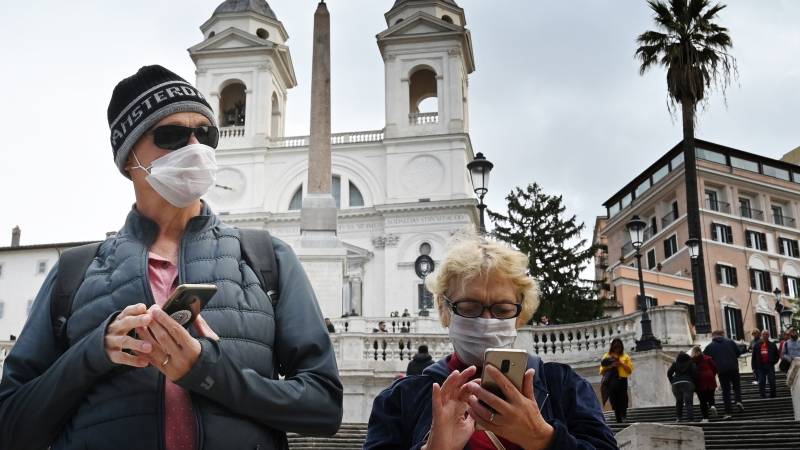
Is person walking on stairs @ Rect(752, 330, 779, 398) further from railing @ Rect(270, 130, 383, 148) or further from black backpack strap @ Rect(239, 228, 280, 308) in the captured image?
railing @ Rect(270, 130, 383, 148)

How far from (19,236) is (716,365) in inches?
2430

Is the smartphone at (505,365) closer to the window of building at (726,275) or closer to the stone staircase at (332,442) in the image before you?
the stone staircase at (332,442)

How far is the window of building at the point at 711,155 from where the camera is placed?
60.0 meters

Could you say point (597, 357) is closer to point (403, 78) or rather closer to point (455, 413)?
point (455, 413)

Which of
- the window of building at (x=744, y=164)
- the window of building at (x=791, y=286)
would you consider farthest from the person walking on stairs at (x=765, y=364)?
the window of building at (x=744, y=164)

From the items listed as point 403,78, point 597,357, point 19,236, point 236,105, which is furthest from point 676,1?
point 19,236

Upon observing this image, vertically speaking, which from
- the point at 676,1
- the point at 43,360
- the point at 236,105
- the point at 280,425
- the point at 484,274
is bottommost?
the point at 280,425

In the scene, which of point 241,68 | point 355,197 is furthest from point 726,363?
point 241,68

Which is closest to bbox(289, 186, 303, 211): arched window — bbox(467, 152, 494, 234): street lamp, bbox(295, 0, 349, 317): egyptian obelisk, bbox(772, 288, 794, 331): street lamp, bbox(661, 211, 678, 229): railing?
bbox(295, 0, 349, 317): egyptian obelisk

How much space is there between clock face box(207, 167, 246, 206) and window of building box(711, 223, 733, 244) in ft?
96.8

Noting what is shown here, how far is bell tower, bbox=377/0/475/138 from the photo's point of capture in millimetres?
55188

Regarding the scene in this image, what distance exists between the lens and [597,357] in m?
21.9

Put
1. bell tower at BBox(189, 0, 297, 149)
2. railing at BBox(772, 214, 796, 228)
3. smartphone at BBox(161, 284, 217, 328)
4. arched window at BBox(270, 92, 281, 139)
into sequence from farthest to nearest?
1. arched window at BBox(270, 92, 281, 139)
2. railing at BBox(772, 214, 796, 228)
3. bell tower at BBox(189, 0, 297, 149)
4. smartphone at BBox(161, 284, 217, 328)

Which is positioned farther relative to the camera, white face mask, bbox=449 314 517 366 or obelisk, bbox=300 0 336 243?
obelisk, bbox=300 0 336 243
